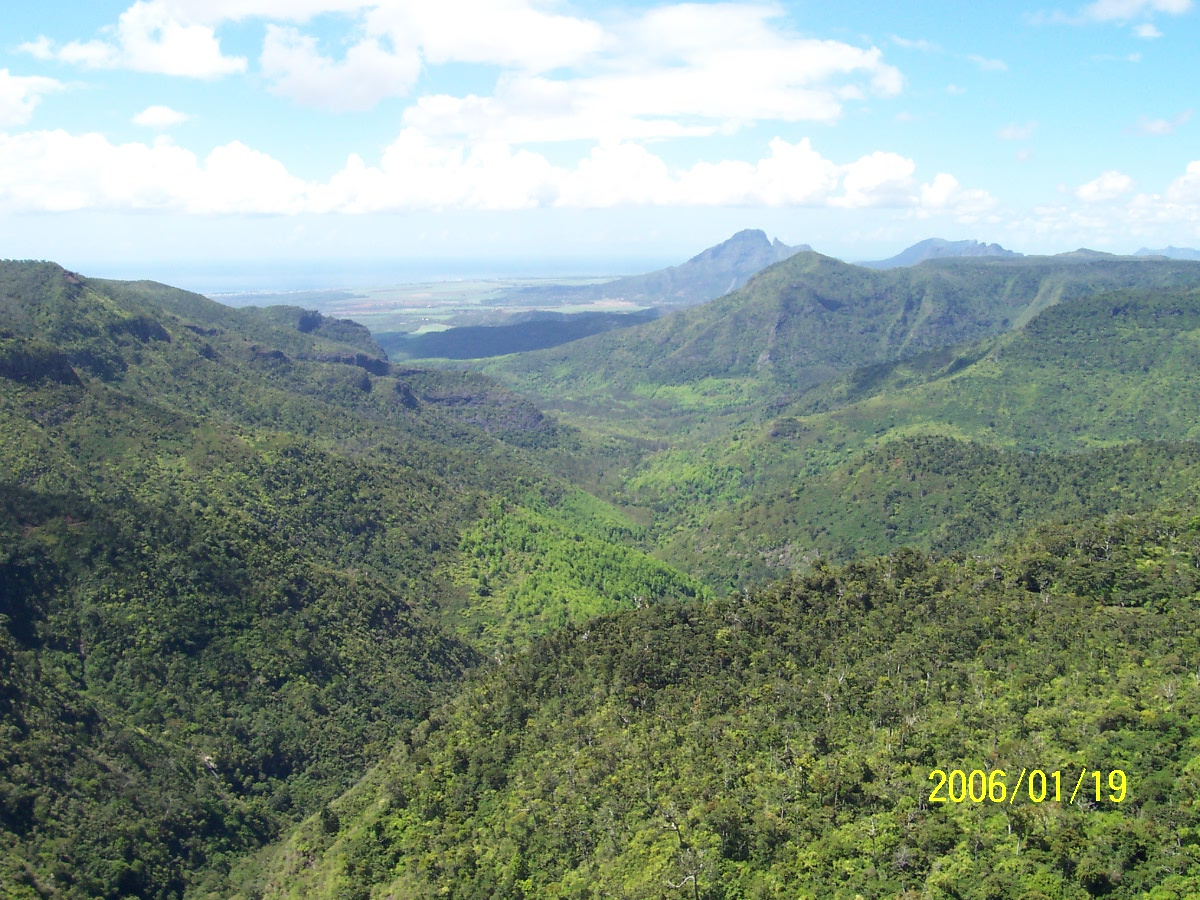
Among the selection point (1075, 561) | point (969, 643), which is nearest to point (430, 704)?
point (969, 643)

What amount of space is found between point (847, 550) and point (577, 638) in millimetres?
89244

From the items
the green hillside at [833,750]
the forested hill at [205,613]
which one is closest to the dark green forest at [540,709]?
the green hillside at [833,750]

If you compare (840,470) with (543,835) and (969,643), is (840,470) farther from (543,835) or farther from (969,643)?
(543,835)

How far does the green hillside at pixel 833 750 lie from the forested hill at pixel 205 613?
13.5m

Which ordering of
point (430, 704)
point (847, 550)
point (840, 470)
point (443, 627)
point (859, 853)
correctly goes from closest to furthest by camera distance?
point (859, 853) → point (430, 704) → point (443, 627) → point (847, 550) → point (840, 470)

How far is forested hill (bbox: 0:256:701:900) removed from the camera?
78562 mm

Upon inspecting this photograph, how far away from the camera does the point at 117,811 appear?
77938mm
